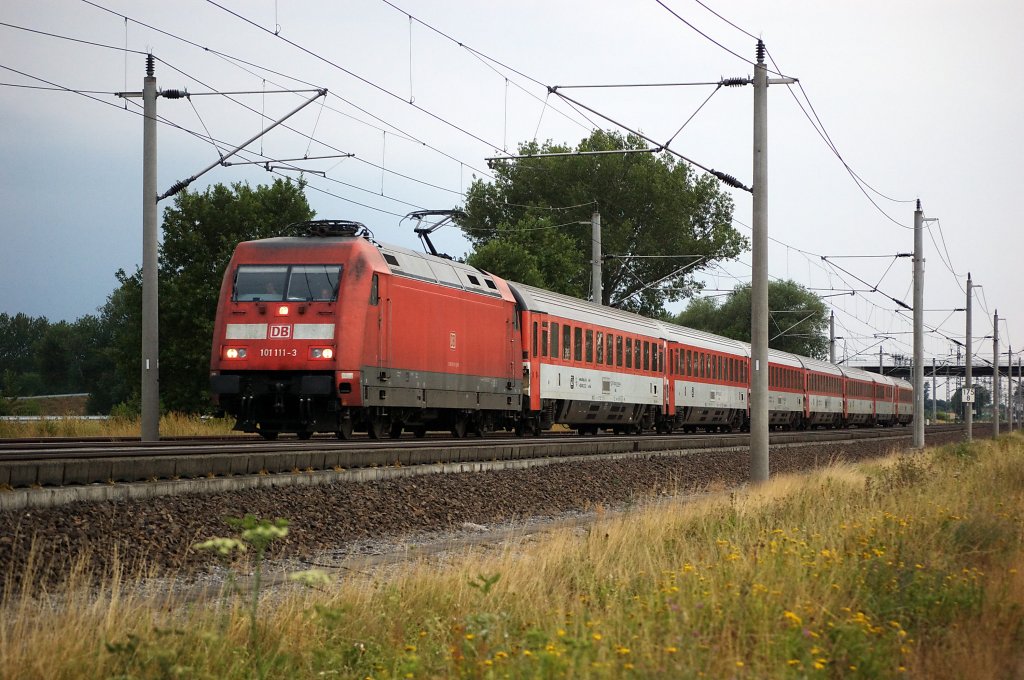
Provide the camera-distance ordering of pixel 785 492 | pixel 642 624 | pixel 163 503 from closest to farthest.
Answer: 1. pixel 642 624
2. pixel 163 503
3. pixel 785 492

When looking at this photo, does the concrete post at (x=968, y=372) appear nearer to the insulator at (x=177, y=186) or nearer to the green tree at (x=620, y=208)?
the green tree at (x=620, y=208)

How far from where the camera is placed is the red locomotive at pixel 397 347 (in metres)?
20.0

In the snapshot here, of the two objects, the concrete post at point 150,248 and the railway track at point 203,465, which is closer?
the railway track at point 203,465

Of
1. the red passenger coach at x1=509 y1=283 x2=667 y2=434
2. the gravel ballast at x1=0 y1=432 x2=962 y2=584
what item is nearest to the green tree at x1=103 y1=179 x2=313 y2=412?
the red passenger coach at x1=509 y1=283 x2=667 y2=434

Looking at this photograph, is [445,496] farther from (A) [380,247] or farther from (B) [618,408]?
(B) [618,408]

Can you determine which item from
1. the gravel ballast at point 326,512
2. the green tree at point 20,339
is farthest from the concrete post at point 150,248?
the green tree at point 20,339

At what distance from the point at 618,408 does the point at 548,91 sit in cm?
1368

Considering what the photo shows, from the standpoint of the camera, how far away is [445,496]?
15.8 meters

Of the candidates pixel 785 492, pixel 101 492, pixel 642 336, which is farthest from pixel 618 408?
pixel 101 492

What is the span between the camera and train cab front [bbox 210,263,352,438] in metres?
19.9

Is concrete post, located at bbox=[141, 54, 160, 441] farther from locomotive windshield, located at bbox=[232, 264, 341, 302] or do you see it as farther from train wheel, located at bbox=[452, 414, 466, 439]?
train wheel, located at bbox=[452, 414, 466, 439]

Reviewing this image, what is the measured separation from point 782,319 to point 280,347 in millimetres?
78733

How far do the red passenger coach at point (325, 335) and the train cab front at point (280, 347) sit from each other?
17mm

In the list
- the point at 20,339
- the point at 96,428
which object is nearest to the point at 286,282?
the point at 96,428
